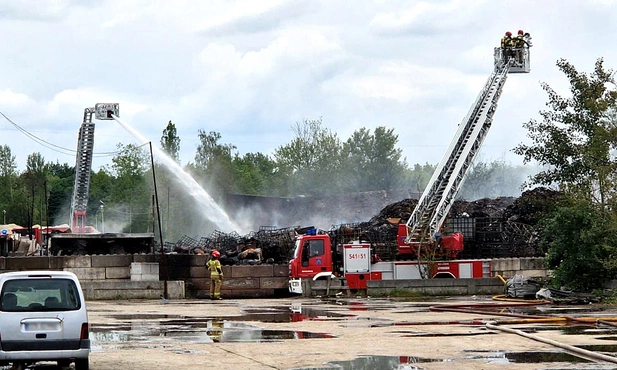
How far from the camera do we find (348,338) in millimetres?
18812

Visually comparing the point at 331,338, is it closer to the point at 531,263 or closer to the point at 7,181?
the point at 531,263

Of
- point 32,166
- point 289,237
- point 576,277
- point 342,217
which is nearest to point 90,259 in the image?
point 289,237

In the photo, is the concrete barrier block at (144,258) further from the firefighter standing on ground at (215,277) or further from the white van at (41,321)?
the white van at (41,321)

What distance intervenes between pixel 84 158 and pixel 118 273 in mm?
30534

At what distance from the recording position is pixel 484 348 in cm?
→ 1639

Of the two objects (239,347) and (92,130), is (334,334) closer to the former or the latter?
(239,347)

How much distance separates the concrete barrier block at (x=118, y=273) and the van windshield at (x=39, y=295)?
2514 cm

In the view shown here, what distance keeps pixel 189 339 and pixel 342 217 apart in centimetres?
6390

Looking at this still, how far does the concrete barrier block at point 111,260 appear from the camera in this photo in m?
38.5

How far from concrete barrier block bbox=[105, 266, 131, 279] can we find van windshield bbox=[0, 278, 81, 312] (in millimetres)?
25143

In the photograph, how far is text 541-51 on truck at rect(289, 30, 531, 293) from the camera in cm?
3678

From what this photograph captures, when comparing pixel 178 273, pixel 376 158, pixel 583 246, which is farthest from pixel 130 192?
pixel 583 246

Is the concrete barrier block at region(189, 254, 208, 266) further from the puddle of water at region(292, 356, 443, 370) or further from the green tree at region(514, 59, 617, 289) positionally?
A: the puddle of water at region(292, 356, 443, 370)

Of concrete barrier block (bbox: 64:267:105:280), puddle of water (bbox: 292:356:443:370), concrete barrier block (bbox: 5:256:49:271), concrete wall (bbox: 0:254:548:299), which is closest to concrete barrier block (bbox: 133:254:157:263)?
concrete wall (bbox: 0:254:548:299)
